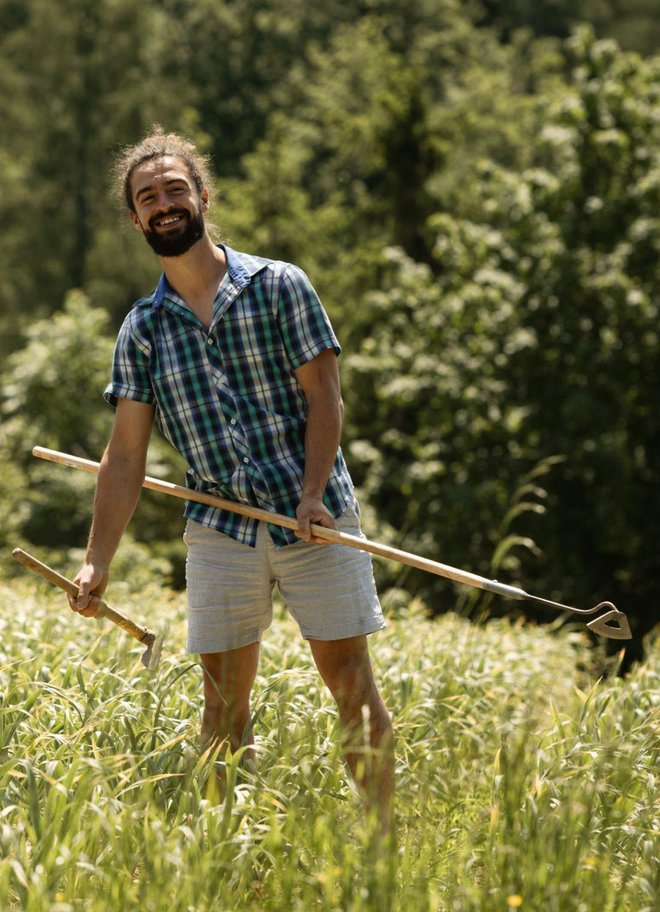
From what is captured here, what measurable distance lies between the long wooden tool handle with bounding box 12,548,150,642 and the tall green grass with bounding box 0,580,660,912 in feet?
0.72

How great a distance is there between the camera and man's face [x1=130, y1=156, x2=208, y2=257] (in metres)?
3.35

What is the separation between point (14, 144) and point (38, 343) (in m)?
8.07

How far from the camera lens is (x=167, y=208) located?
3.35 meters

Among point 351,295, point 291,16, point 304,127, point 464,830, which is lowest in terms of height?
point 464,830

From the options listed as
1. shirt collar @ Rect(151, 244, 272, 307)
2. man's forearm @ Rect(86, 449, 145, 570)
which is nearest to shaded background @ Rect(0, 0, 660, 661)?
shirt collar @ Rect(151, 244, 272, 307)

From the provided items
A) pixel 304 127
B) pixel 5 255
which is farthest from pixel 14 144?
pixel 304 127

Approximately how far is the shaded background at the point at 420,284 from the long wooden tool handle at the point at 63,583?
124cm

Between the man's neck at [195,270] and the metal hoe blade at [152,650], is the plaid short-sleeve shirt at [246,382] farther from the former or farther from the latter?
the metal hoe blade at [152,650]

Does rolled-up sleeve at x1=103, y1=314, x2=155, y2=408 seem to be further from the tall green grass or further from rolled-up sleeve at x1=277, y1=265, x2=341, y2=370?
the tall green grass

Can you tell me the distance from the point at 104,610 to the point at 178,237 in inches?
41.1

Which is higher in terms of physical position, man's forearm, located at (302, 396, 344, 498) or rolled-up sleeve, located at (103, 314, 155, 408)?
rolled-up sleeve, located at (103, 314, 155, 408)

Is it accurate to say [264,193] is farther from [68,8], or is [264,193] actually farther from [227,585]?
[227,585]

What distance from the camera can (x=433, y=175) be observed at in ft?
67.2

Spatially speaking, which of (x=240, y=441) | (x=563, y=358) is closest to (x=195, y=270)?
(x=240, y=441)
